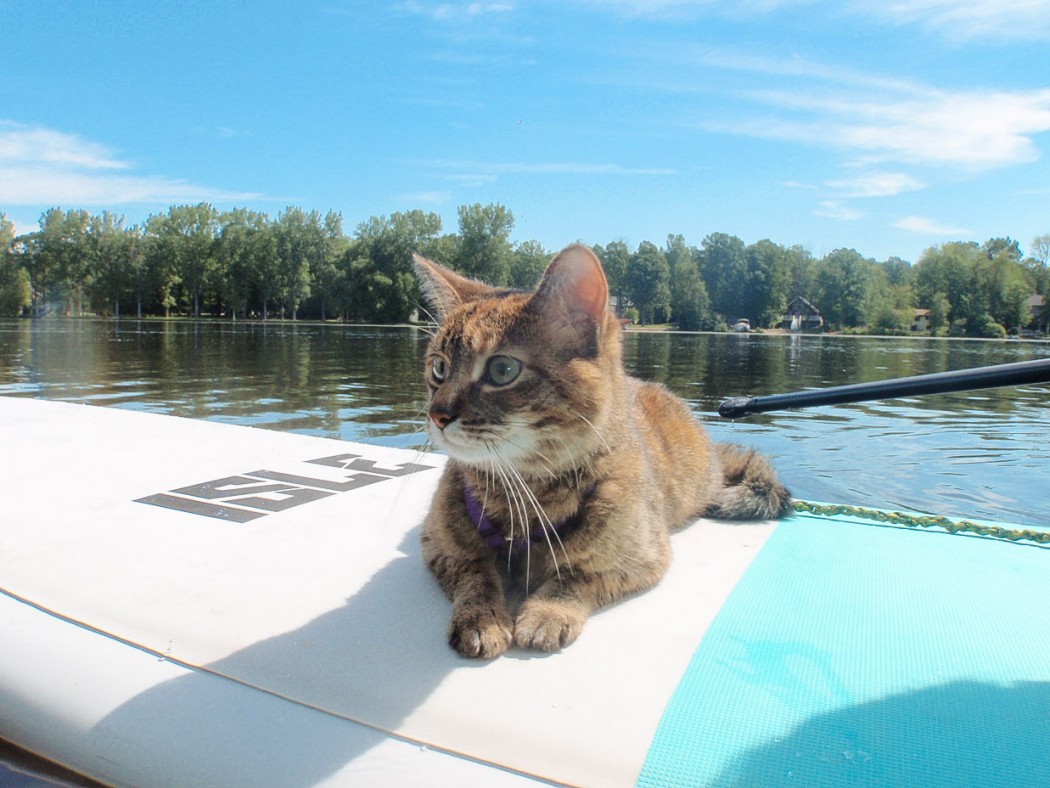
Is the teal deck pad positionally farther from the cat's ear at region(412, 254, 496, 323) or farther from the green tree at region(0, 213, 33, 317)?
the green tree at region(0, 213, 33, 317)

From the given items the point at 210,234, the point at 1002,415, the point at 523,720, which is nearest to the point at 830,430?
the point at 1002,415

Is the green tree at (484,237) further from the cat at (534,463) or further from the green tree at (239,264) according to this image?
the green tree at (239,264)

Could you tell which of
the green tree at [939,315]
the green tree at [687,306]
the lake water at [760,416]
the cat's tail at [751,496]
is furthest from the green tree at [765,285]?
the cat's tail at [751,496]

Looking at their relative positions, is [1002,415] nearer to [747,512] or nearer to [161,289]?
[747,512]

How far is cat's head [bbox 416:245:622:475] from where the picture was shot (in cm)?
243

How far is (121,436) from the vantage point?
19.3ft

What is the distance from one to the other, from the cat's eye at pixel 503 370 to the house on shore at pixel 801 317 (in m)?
79.0

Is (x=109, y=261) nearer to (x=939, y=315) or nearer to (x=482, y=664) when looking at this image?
(x=939, y=315)

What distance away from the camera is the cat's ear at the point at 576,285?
8.45 ft

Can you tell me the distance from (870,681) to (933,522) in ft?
6.83

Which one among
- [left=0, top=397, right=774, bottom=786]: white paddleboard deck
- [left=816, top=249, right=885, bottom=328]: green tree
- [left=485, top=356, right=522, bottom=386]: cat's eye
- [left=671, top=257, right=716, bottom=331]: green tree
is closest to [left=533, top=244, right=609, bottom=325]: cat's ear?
[left=485, top=356, right=522, bottom=386]: cat's eye

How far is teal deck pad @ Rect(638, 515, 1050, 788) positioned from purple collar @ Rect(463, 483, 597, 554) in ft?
2.09

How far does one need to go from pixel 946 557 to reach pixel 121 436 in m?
5.70

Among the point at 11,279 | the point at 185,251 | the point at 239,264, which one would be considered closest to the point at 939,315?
the point at 239,264
